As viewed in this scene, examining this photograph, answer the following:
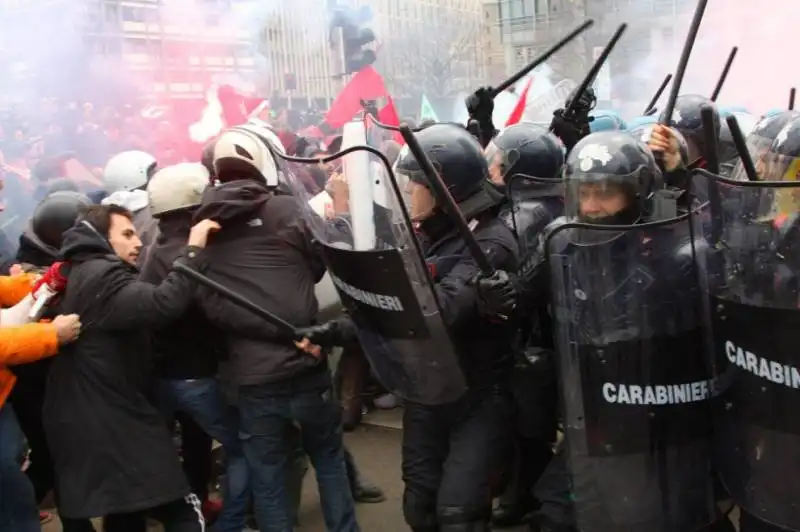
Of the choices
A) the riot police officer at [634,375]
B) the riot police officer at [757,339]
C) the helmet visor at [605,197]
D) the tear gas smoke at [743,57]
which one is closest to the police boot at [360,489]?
the riot police officer at [634,375]

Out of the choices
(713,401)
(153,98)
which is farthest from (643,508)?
(153,98)

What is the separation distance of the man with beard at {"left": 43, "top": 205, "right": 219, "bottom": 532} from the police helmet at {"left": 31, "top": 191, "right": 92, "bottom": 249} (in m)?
0.79

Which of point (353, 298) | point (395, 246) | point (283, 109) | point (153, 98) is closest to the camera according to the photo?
point (395, 246)

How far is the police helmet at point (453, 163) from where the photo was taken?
3.50m

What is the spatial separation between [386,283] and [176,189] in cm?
158

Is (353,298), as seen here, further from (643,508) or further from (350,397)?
(350,397)

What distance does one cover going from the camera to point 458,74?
66.9 ft

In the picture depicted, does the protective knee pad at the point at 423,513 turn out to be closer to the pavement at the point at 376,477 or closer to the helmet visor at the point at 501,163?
the pavement at the point at 376,477

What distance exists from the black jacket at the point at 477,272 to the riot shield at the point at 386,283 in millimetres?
175

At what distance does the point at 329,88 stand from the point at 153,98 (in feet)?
17.0

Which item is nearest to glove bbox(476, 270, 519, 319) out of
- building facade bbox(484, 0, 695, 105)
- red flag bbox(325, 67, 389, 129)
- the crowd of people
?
the crowd of people

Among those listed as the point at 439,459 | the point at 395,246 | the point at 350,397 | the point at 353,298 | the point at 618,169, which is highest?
the point at 618,169

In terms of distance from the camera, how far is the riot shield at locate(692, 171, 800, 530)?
2.20 metres

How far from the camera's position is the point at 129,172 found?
18.9 ft
